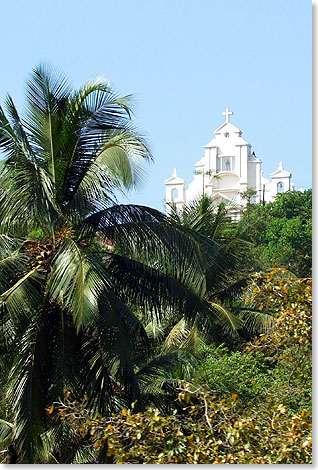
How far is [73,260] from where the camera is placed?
492 inches

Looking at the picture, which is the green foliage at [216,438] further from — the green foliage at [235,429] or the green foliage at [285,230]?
the green foliage at [285,230]

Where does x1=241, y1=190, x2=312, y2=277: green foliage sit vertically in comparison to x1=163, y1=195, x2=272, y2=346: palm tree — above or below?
above

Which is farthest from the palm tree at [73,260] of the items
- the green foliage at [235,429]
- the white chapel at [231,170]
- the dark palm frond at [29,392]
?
the white chapel at [231,170]

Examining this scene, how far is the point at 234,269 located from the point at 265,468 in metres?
12.7

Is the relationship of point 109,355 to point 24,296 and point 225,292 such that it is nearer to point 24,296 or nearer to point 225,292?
point 24,296

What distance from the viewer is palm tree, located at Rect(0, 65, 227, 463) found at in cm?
1280

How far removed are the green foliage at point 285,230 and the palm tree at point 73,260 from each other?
22.3 metres

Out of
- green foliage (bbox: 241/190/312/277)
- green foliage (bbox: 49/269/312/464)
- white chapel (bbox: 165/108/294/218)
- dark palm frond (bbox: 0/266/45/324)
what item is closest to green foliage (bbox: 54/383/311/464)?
green foliage (bbox: 49/269/312/464)

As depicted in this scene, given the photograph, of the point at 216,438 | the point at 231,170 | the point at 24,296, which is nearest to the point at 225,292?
the point at 24,296

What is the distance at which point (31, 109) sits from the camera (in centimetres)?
1386

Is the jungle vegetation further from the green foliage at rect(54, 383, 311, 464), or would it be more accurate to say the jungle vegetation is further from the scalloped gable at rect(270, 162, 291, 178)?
the scalloped gable at rect(270, 162, 291, 178)

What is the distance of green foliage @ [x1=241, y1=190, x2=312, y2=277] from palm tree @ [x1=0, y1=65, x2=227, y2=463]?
22342mm

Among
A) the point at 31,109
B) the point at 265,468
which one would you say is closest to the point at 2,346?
the point at 31,109

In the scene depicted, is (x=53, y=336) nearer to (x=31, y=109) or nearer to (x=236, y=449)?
(x=31, y=109)
